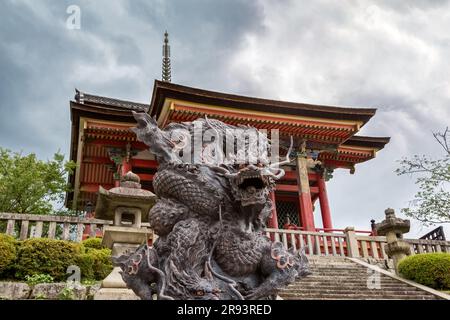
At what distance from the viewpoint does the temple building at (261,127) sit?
12.9 metres

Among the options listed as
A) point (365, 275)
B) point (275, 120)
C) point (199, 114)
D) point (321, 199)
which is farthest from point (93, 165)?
point (365, 275)

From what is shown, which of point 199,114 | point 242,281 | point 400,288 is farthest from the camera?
point 199,114

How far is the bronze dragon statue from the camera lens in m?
3.02

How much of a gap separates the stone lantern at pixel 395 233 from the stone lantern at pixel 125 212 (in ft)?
Result: 18.5

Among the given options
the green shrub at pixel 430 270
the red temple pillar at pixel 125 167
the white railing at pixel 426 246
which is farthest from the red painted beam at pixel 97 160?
the green shrub at pixel 430 270

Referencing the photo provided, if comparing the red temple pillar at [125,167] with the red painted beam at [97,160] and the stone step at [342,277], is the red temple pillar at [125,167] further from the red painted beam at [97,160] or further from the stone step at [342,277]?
the stone step at [342,277]

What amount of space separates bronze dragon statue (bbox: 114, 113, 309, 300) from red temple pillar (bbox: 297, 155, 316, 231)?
9966 millimetres

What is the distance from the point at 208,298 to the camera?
113 inches

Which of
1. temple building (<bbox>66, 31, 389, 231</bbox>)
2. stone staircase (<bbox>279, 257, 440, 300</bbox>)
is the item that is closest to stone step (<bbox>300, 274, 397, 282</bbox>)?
stone staircase (<bbox>279, 257, 440, 300</bbox>)

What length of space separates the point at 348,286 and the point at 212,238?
5431mm

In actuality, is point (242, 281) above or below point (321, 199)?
below
